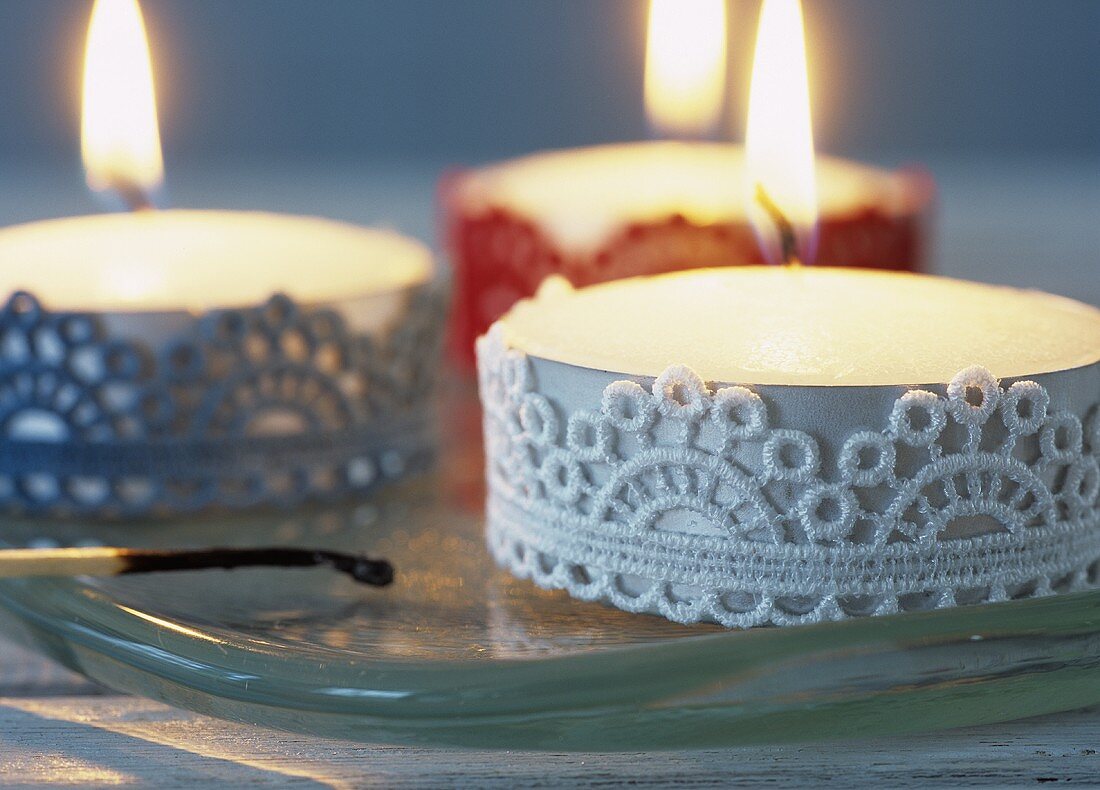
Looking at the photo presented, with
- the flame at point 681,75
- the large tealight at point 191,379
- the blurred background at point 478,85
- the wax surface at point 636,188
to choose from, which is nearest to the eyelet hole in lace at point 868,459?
the large tealight at point 191,379

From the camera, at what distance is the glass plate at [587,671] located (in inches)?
16.0

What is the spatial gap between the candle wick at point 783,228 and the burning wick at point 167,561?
7.8 inches

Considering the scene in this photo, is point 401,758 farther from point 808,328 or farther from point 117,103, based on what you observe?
point 117,103

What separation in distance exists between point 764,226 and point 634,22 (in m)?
1.25

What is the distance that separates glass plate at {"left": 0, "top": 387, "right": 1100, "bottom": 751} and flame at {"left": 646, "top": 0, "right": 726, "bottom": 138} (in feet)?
1.84

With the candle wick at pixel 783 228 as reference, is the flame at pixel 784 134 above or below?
above

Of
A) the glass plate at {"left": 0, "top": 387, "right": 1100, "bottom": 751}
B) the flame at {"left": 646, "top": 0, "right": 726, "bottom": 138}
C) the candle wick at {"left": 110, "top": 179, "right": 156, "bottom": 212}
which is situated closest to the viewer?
the glass plate at {"left": 0, "top": 387, "right": 1100, "bottom": 751}

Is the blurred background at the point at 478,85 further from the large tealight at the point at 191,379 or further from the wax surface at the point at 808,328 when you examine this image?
the wax surface at the point at 808,328

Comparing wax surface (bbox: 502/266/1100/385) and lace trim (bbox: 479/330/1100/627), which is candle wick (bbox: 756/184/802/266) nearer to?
wax surface (bbox: 502/266/1100/385)

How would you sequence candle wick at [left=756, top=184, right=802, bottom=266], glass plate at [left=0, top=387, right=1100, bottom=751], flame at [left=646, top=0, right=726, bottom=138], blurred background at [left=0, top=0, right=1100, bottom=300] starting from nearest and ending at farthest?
glass plate at [left=0, top=387, right=1100, bottom=751]
candle wick at [left=756, top=184, right=802, bottom=266]
flame at [left=646, top=0, right=726, bottom=138]
blurred background at [left=0, top=0, right=1100, bottom=300]

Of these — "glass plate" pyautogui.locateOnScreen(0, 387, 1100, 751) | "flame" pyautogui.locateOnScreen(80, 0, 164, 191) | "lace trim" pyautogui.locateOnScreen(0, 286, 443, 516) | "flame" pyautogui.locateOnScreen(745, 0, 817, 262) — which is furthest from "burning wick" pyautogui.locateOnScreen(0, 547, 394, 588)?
"flame" pyautogui.locateOnScreen(80, 0, 164, 191)

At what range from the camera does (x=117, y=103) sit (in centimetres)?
78

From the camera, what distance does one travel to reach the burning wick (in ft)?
1.61

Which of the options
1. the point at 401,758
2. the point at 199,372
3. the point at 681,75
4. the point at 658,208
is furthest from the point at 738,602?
the point at 681,75
